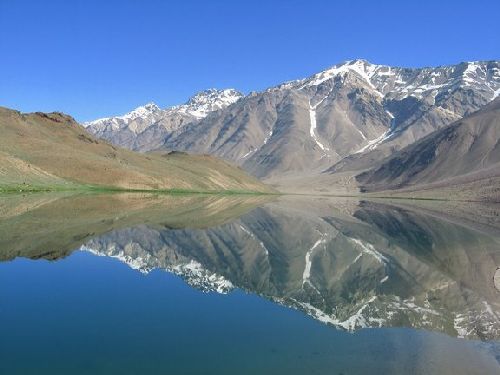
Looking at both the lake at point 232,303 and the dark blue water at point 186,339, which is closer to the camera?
the dark blue water at point 186,339

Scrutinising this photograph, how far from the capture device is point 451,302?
36125 mm

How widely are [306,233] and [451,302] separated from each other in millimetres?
39376

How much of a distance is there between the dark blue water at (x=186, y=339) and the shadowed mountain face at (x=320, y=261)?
2.84 meters

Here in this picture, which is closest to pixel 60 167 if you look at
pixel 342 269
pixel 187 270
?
pixel 187 270

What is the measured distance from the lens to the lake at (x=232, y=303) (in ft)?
66.8

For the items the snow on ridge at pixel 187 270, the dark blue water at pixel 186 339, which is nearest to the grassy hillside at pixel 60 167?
the snow on ridge at pixel 187 270

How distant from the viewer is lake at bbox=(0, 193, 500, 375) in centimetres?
2036

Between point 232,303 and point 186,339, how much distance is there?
8.57 metres

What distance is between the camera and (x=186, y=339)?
73.6ft

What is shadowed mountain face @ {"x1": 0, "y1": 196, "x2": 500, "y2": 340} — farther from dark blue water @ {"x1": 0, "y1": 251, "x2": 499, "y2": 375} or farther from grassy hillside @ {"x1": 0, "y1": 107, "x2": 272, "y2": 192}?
grassy hillside @ {"x1": 0, "y1": 107, "x2": 272, "y2": 192}

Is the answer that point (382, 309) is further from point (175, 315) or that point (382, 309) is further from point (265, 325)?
point (175, 315)

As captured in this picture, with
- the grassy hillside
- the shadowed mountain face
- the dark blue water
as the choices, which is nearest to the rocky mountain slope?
the shadowed mountain face

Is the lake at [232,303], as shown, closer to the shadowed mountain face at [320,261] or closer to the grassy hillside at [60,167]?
the shadowed mountain face at [320,261]

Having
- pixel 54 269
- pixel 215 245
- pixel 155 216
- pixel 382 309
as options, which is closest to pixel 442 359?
pixel 382 309
